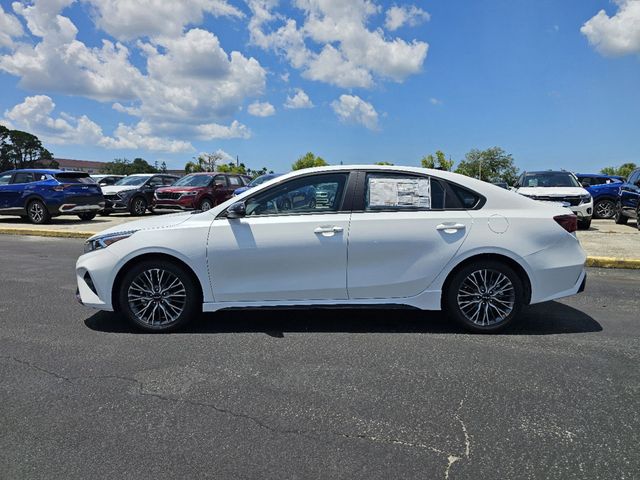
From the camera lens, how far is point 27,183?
49.3 ft

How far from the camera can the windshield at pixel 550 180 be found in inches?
518

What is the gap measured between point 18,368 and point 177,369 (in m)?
1.20

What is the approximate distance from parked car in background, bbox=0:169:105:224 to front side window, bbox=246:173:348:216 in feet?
41.2

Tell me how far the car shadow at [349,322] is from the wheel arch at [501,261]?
1.35ft

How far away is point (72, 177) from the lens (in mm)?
15344

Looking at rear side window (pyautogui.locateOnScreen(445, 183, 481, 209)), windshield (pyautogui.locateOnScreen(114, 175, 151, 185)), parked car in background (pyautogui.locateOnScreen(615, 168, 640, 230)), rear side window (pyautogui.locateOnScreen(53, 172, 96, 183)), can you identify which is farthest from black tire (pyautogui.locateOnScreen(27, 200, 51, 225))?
parked car in background (pyautogui.locateOnScreen(615, 168, 640, 230))

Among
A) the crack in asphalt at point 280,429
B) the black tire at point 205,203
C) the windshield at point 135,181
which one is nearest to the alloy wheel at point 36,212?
the windshield at point 135,181

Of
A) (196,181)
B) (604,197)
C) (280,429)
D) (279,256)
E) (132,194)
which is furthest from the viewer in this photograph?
(132,194)

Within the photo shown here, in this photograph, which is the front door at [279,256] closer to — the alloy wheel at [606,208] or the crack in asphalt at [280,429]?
the crack in asphalt at [280,429]

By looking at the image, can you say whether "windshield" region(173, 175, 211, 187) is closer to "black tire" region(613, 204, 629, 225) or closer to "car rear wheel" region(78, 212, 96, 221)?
"car rear wheel" region(78, 212, 96, 221)

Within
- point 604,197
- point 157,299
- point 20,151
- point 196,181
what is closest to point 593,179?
point 604,197

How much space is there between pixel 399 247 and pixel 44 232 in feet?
37.3

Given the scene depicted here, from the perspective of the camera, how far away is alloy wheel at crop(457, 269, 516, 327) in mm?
4520

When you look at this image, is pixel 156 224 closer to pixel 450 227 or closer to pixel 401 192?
pixel 401 192
